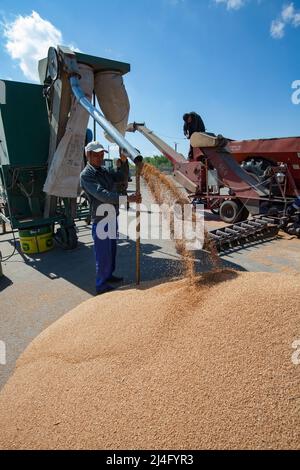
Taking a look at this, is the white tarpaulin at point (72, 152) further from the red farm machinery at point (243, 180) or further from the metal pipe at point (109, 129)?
the red farm machinery at point (243, 180)

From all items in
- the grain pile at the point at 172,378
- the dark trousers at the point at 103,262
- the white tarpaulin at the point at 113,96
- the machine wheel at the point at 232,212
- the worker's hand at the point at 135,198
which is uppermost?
the white tarpaulin at the point at 113,96

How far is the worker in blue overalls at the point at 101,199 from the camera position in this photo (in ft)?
10.0

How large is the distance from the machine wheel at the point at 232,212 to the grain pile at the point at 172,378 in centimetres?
439

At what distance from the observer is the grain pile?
1386mm

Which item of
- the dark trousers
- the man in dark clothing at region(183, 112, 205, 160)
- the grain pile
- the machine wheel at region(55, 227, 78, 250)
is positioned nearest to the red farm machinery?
the man in dark clothing at region(183, 112, 205, 160)

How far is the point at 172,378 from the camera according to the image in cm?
165

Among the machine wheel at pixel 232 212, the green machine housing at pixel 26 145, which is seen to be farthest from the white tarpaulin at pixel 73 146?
the machine wheel at pixel 232 212

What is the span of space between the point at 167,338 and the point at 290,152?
5.33 meters

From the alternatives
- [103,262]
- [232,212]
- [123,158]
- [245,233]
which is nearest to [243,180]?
[232,212]

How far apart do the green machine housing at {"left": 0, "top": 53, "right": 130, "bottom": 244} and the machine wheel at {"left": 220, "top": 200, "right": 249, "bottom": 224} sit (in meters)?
3.48

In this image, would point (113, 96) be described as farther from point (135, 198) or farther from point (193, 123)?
point (193, 123)

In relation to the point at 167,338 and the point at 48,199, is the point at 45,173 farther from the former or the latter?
the point at 167,338

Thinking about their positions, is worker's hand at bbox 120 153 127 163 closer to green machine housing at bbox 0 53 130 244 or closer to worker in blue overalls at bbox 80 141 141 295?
worker in blue overalls at bbox 80 141 141 295

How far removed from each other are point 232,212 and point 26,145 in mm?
4362
